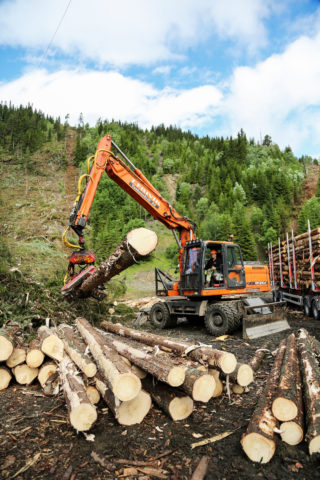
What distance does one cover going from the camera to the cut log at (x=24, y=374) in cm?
454

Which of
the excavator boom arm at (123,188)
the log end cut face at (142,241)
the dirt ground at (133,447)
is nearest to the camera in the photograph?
the dirt ground at (133,447)

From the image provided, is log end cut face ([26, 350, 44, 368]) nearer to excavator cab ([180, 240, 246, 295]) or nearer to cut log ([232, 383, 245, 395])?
cut log ([232, 383, 245, 395])

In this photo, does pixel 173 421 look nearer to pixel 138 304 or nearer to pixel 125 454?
pixel 125 454

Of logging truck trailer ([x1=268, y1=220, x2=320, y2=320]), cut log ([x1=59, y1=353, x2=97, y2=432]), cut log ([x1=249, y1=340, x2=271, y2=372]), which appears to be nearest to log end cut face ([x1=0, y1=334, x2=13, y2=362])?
cut log ([x1=59, y1=353, x2=97, y2=432])

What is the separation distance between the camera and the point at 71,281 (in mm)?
6266

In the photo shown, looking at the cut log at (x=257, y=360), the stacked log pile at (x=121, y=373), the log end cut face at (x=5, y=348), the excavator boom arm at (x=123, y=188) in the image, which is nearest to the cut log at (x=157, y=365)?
the stacked log pile at (x=121, y=373)

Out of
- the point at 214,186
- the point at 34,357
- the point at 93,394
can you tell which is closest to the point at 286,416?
the point at 93,394

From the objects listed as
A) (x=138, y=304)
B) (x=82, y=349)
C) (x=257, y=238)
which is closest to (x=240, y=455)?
(x=82, y=349)

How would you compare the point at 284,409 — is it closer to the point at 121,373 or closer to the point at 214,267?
the point at 121,373

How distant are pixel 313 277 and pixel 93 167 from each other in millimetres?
7238

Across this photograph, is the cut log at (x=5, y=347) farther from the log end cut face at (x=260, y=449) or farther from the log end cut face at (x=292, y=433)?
the log end cut face at (x=292, y=433)

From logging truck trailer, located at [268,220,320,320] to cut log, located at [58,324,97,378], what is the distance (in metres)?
7.36

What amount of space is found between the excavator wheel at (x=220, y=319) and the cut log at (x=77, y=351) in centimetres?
393

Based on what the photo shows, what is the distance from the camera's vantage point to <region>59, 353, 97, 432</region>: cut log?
9.82 ft
